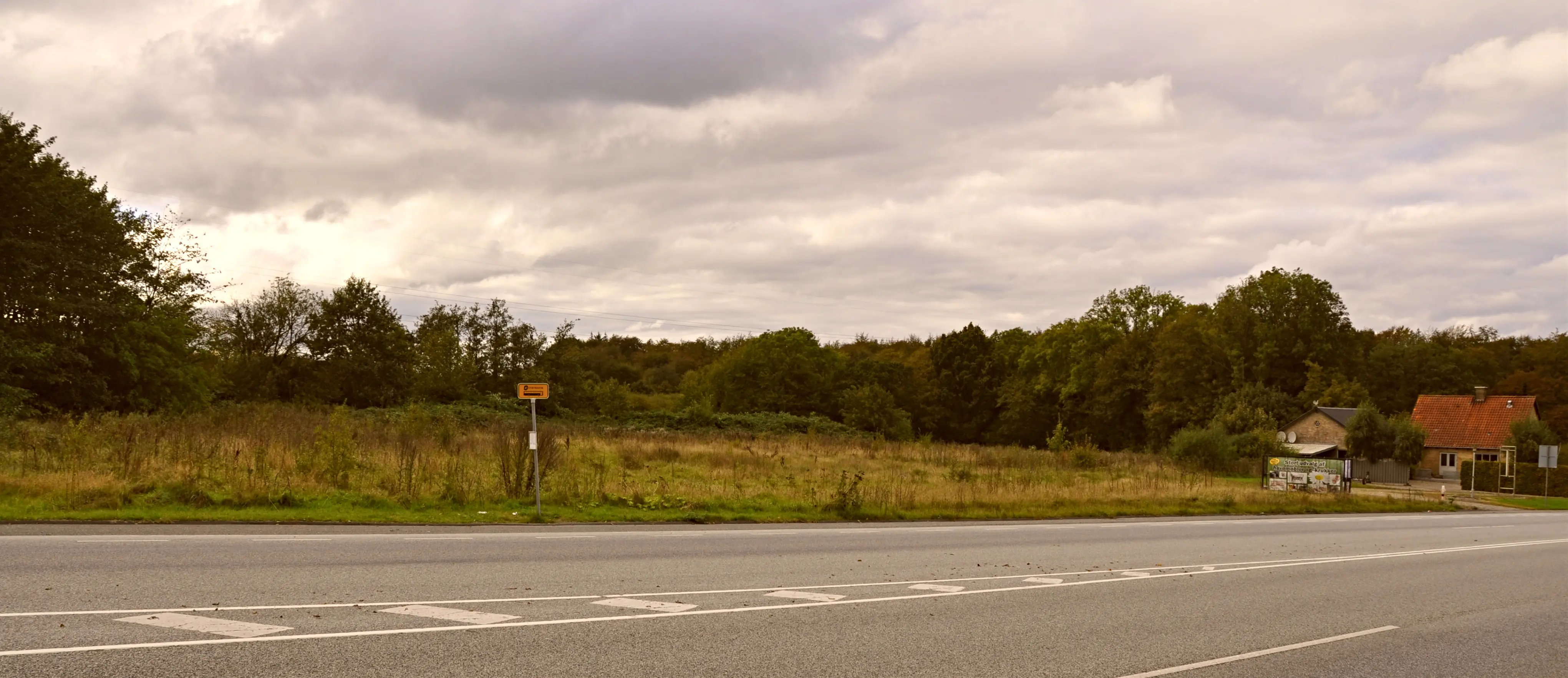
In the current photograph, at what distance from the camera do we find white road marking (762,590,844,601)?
10.8m

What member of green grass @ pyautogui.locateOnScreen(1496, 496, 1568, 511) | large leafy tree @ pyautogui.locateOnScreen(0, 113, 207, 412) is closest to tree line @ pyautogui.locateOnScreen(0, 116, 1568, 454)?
large leafy tree @ pyautogui.locateOnScreen(0, 113, 207, 412)

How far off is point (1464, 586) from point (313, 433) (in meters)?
24.4

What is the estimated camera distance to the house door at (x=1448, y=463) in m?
75.6

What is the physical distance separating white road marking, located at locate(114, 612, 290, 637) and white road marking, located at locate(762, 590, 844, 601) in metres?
4.51

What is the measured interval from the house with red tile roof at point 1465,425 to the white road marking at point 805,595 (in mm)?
73138

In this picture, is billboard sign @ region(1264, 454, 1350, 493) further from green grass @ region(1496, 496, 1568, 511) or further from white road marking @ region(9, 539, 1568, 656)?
white road marking @ region(9, 539, 1568, 656)

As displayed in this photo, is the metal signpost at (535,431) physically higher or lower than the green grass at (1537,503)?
higher

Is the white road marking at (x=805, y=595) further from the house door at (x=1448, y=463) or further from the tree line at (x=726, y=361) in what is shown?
the house door at (x=1448, y=463)

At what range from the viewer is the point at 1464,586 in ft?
47.3

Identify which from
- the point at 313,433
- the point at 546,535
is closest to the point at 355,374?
the point at 313,433

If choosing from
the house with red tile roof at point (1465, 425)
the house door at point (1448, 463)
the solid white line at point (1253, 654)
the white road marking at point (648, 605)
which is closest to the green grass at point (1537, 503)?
the house with red tile roof at point (1465, 425)

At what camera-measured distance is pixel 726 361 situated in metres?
102

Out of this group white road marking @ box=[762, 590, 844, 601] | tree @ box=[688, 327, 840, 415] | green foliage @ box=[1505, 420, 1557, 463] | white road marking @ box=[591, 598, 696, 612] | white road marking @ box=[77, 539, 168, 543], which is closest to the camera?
white road marking @ box=[591, 598, 696, 612]

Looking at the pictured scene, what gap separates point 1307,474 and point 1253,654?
1474 inches
